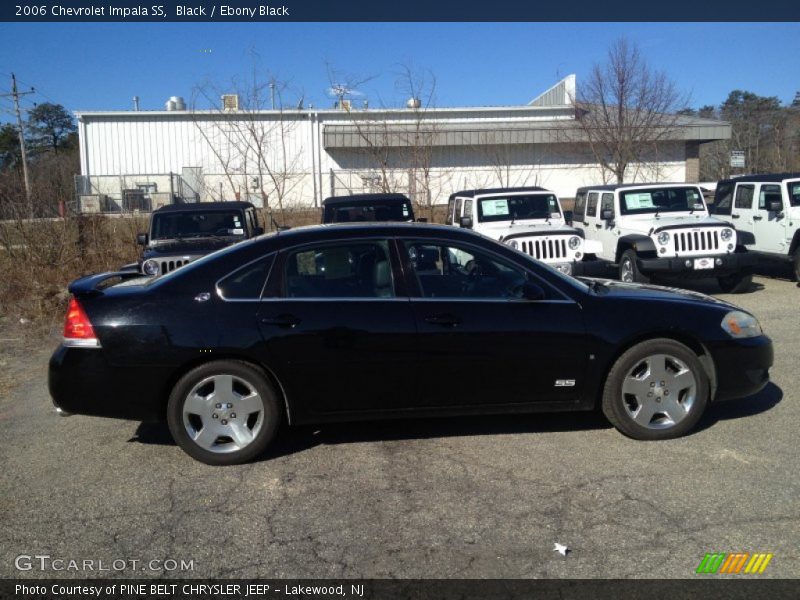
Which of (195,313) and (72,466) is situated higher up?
(195,313)

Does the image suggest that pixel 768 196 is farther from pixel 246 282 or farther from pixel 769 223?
pixel 246 282

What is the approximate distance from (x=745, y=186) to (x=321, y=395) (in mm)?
11566

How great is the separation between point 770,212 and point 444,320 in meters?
10.1

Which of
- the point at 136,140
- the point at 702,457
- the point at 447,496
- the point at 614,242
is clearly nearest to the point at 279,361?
the point at 447,496

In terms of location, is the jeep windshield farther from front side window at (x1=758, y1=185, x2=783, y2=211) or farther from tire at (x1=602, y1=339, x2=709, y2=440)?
tire at (x1=602, y1=339, x2=709, y2=440)

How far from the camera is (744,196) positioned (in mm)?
13641

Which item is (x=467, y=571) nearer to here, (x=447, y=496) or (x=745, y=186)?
(x=447, y=496)

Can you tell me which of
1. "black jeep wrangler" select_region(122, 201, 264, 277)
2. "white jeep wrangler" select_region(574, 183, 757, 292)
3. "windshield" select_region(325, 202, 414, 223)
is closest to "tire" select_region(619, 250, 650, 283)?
"white jeep wrangler" select_region(574, 183, 757, 292)

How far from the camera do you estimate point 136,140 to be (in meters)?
38.8

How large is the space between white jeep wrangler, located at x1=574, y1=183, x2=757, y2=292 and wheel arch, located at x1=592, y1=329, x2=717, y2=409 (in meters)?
6.56

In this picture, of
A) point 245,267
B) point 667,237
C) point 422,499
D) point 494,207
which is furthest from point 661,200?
point 422,499

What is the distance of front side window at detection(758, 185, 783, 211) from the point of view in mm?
12695

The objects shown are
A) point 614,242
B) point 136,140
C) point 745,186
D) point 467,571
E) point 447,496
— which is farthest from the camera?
point 136,140

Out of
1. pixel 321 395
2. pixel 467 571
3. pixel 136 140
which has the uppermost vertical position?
pixel 136 140
